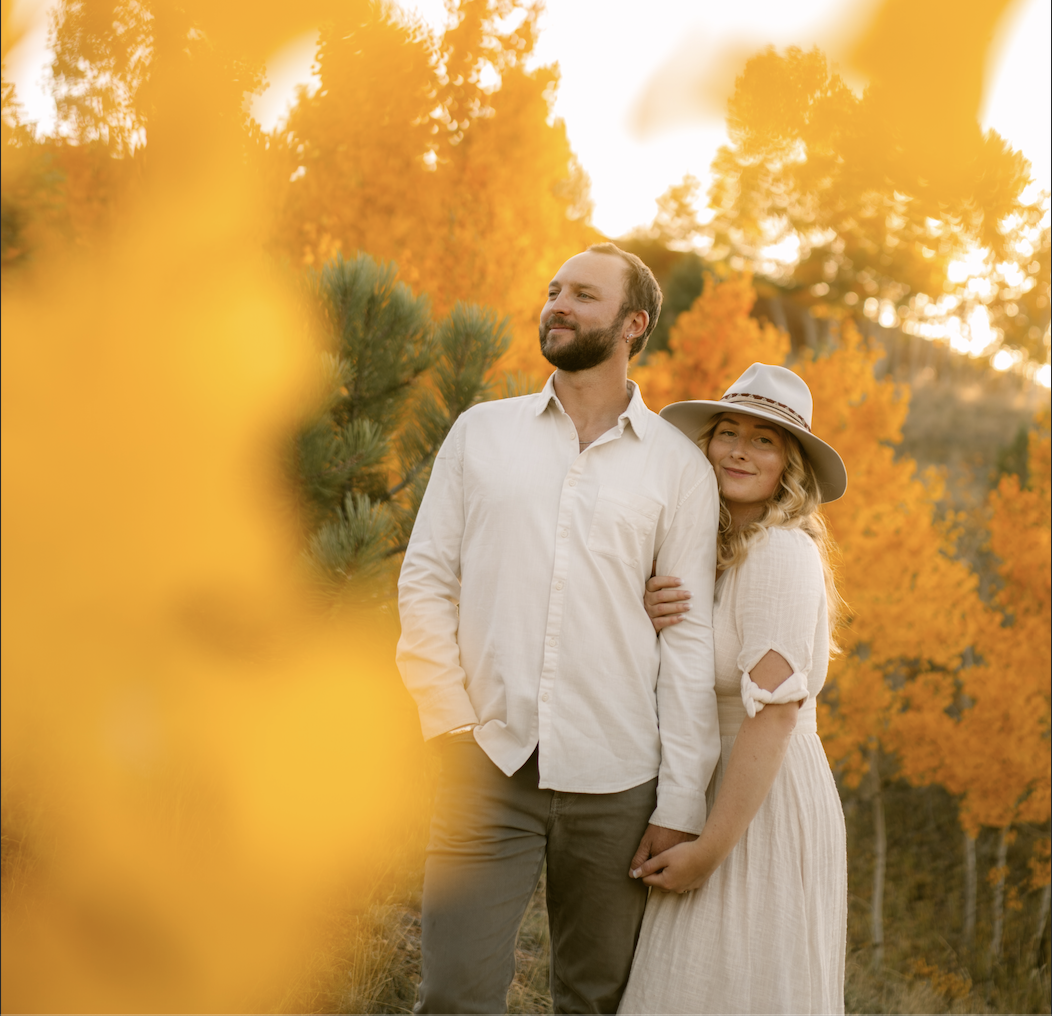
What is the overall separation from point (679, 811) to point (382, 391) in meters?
2.44

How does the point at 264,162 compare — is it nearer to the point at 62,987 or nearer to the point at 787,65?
the point at 787,65

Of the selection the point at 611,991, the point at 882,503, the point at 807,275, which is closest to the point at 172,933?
the point at 611,991

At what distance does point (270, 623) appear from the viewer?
3.59 meters

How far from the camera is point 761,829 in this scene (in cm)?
218

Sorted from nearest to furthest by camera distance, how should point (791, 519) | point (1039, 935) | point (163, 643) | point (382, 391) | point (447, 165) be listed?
point (791, 519) → point (163, 643) → point (382, 391) → point (447, 165) → point (1039, 935)

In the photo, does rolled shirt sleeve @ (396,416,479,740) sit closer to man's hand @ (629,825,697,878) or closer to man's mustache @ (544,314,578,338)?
man's mustache @ (544,314,578,338)

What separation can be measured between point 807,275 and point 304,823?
33776 millimetres

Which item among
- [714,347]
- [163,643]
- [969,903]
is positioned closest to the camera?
[163,643]

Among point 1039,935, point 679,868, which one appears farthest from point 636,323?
point 1039,935

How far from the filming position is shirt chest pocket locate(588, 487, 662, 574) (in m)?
2.23

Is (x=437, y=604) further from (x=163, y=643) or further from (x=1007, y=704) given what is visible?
(x=1007, y=704)

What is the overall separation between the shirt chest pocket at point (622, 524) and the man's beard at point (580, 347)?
1.23 ft

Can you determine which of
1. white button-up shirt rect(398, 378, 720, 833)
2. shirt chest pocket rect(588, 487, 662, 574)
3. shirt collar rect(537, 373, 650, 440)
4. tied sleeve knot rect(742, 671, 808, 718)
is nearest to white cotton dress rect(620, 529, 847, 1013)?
tied sleeve knot rect(742, 671, 808, 718)

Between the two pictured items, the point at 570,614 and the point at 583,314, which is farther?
the point at 583,314
